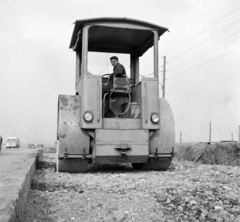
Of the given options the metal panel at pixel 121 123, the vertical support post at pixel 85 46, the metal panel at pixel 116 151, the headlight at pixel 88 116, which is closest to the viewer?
the metal panel at pixel 116 151

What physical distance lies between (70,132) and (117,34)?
2.42m

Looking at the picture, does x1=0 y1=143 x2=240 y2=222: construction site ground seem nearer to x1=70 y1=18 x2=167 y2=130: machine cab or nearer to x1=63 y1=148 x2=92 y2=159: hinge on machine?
x1=63 y1=148 x2=92 y2=159: hinge on machine

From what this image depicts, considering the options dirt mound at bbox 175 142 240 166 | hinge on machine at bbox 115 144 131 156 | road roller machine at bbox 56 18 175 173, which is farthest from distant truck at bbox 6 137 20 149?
hinge on machine at bbox 115 144 131 156

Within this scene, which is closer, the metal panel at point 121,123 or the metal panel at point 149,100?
the metal panel at point 121,123

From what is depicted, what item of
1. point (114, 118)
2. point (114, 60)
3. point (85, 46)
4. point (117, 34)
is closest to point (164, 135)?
point (114, 118)

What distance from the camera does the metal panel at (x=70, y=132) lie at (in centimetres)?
587

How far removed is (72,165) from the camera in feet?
19.6

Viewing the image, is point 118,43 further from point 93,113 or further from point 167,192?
point 167,192

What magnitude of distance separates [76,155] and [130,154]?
95 cm

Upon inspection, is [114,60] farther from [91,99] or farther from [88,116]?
[88,116]

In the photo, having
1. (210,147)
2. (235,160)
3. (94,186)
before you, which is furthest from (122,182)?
(210,147)

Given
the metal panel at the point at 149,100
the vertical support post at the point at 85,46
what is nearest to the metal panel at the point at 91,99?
the vertical support post at the point at 85,46

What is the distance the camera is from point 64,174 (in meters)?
5.79

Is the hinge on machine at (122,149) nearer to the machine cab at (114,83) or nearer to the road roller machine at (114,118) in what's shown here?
the road roller machine at (114,118)
